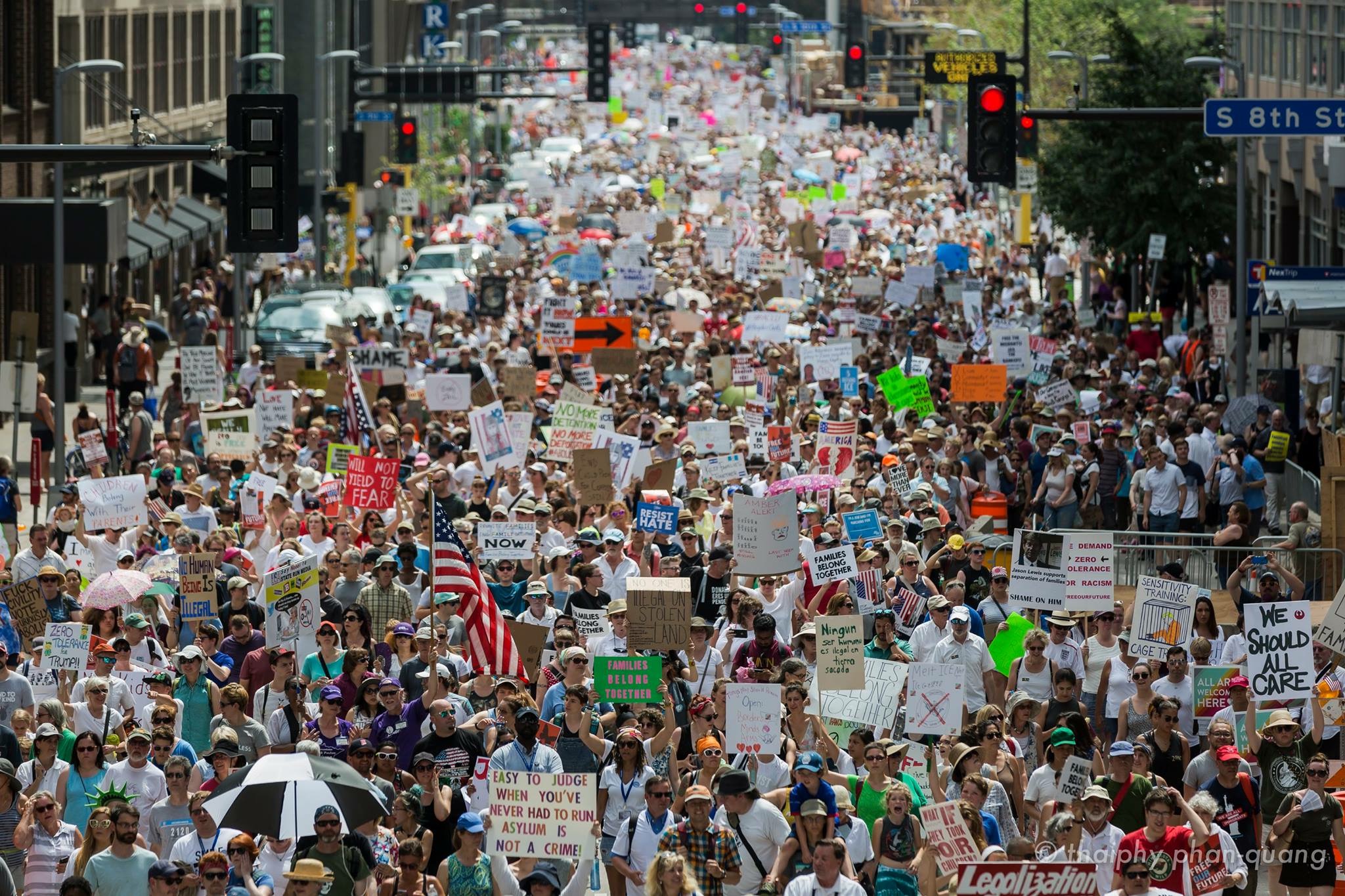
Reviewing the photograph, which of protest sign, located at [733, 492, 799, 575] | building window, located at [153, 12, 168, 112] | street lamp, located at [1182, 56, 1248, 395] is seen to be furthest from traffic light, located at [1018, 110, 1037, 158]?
protest sign, located at [733, 492, 799, 575]

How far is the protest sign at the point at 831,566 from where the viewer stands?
16.3 meters

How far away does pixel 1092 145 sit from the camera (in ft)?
125

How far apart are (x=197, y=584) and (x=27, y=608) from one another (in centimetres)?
110

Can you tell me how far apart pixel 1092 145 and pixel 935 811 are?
2817 cm

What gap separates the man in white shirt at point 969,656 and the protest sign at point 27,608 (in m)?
5.85

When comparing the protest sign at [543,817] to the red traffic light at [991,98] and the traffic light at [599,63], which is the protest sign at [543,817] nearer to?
the red traffic light at [991,98]

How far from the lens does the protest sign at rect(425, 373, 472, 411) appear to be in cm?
2527

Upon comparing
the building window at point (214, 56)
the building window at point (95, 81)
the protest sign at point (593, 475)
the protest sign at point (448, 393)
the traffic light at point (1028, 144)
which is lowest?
the protest sign at point (593, 475)

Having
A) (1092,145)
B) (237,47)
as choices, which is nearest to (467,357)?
(1092,145)

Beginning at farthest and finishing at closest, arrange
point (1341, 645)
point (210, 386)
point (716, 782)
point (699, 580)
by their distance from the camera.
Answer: point (210, 386)
point (699, 580)
point (1341, 645)
point (716, 782)

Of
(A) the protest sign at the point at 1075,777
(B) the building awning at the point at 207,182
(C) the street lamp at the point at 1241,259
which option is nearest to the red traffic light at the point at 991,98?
(A) the protest sign at the point at 1075,777

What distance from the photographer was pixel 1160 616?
48.5 feet

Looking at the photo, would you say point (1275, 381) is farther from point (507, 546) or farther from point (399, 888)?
point (399, 888)

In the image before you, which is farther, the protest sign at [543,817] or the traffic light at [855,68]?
the traffic light at [855,68]
